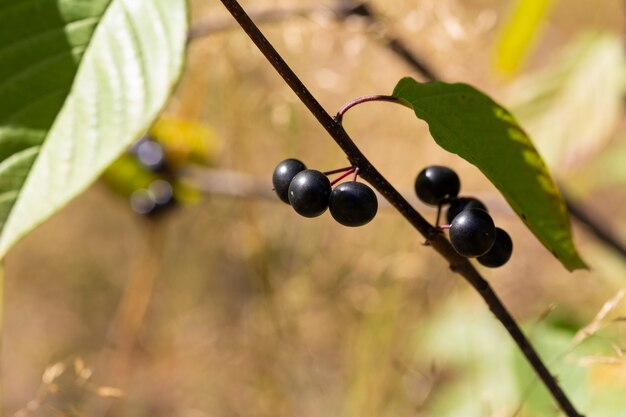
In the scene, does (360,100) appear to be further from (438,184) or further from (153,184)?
(153,184)

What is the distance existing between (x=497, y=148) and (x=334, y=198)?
0.61ft

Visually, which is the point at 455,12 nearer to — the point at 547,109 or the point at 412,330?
the point at 547,109

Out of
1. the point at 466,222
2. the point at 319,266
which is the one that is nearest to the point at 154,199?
the point at 319,266

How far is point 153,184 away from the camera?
1782 mm

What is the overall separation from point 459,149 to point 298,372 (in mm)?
1673

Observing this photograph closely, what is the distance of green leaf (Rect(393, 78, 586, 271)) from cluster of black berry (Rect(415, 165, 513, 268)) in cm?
3

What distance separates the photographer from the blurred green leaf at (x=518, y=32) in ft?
4.47

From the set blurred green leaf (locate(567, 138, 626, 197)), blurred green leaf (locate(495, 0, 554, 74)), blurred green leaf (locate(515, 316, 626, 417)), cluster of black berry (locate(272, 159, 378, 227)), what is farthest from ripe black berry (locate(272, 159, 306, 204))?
blurred green leaf (locate(567, 138, 626, 197))

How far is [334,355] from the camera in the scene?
2684mm

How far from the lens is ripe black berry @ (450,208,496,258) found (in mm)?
629

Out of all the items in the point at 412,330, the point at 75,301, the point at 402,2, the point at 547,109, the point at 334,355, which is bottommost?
the point at 75,301

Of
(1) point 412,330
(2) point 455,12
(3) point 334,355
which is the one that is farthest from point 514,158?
(3) point 334,355

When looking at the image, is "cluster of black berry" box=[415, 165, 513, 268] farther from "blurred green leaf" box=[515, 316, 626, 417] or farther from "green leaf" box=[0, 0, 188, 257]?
"blurred green leaf" box=[515, 316, 626, 417]

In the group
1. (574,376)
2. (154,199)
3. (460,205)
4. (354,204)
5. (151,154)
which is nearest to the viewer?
(354,204)
